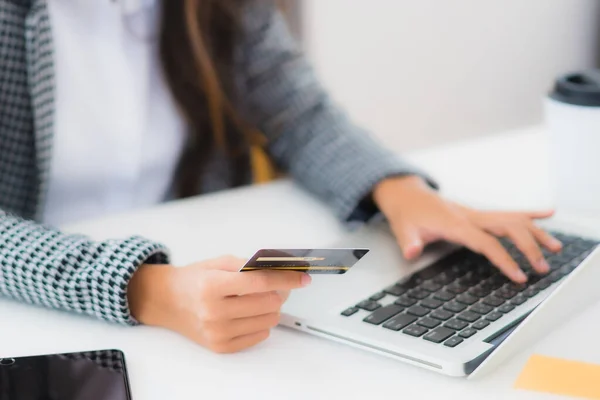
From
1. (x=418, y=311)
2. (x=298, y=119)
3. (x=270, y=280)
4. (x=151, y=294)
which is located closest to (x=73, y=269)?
(x=151, y=294)

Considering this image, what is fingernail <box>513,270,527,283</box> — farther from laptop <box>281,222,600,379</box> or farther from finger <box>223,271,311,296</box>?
finger <box>223,271,311,296</box>

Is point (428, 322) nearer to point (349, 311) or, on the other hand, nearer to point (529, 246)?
point (349, 311)

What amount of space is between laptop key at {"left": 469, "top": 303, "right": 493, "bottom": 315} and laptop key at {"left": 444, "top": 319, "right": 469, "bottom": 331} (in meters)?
0.03

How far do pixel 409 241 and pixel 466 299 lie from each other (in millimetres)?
140

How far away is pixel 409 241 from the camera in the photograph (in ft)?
2.74

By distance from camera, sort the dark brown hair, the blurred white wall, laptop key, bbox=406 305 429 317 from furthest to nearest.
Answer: the blurred white wall
the dark brown hair
laptop key, bbox=406 305 429 317

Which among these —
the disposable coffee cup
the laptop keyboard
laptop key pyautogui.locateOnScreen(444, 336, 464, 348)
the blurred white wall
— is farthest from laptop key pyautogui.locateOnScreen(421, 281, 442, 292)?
the blurred white wall

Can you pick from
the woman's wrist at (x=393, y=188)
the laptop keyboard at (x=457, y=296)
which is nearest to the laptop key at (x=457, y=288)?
the laptop keyboard at (x=457, y=296)

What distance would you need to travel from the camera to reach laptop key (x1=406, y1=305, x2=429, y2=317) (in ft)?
2.21

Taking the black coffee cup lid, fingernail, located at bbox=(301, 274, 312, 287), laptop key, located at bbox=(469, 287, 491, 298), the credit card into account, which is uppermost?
the black coffee cup lid

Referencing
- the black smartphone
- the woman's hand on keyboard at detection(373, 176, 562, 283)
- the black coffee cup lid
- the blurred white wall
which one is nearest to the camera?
the black smartphone

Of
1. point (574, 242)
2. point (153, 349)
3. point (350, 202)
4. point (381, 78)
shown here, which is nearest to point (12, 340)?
point (153, 349)

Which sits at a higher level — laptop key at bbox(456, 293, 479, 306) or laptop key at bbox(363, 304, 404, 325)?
laptop key at bbox(363, 304, 404, 325)

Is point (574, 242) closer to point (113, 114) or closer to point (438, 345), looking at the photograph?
point (438, 345)
